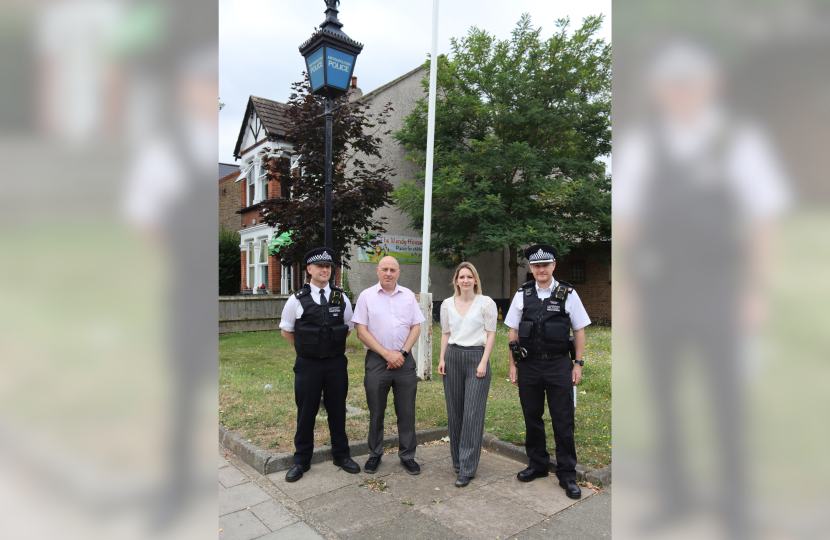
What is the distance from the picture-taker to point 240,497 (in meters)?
4.26

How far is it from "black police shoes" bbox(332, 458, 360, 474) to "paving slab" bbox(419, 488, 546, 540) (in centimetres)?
95

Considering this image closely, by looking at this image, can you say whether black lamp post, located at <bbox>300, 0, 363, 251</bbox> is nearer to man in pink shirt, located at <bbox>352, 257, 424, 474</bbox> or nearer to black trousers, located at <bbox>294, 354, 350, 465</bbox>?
man in pink shirt, located at <bbox>352, 257, 424, 474</bbox>

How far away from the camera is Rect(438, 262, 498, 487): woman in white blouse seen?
4.62m

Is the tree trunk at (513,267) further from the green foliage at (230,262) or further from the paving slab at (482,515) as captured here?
the paving slab at (482,515)

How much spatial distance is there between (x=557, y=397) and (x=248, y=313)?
13.0 meters

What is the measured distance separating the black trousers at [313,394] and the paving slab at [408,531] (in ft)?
4.11

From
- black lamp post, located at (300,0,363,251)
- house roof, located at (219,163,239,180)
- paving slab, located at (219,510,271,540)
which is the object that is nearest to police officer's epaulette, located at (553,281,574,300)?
black lamp post, located at (300,0,363,251)

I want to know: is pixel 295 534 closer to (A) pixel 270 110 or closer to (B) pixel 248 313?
(B) pixel 248 313

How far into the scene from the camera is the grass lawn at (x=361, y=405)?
18.0 ft

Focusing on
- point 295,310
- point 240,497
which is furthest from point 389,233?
point 240,497
